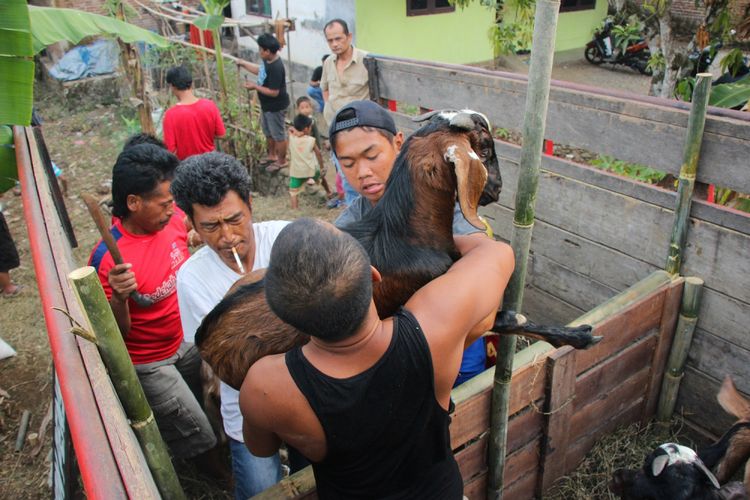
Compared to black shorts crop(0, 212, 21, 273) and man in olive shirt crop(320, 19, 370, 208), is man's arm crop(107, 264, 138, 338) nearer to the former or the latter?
black shorts crop(0, 212, 21, 273)

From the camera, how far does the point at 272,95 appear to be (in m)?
8.23

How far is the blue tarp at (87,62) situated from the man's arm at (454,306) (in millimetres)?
14118

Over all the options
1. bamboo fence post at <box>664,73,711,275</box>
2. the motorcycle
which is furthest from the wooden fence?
the motorcycle

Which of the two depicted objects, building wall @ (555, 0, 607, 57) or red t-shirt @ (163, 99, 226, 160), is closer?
red t-shirt @ (163, 99, 226, 160)

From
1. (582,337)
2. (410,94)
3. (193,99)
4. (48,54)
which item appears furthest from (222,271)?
(48,54)

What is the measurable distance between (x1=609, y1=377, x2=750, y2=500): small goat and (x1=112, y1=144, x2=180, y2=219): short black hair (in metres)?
2.65

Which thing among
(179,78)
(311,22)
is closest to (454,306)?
(179,78)

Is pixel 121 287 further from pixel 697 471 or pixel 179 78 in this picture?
pixel 179 78

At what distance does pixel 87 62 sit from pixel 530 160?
14.3 m

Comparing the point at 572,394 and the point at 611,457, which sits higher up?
the point at 572,394

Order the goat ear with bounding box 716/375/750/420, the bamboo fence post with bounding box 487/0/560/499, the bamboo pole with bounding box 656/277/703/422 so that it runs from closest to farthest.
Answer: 1. the bamboo fence post with bounding box 487/0/560/499
2. the goat ear with bounding box 716/375/750/420
3. the bamboo pole with bounding box 656/277/703/422

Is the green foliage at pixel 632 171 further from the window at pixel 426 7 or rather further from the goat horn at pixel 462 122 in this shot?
the window at pixel 426 7

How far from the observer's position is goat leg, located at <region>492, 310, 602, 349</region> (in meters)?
1.80

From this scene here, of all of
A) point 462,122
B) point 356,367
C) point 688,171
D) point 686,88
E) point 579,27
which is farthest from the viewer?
point 579,27
